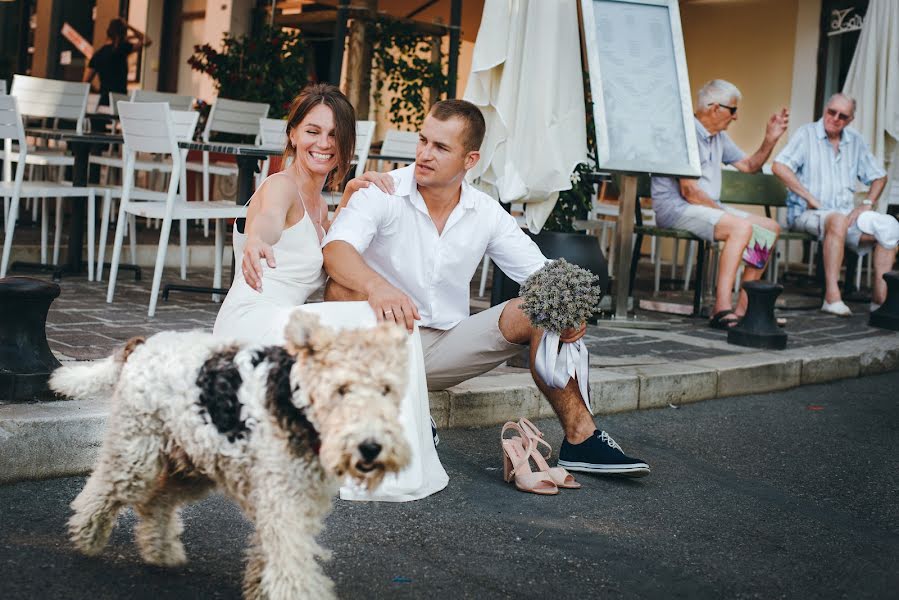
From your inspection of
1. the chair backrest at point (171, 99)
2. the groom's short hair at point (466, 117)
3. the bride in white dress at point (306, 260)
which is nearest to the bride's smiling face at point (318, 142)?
the bride in white dress at point (306, 260)

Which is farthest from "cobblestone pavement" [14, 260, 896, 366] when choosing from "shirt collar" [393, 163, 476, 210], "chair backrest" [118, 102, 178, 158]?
"shirt collar" [393, 163, 476, 210]

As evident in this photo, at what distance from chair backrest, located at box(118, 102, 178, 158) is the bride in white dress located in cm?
256

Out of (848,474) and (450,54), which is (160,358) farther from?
(450,54)

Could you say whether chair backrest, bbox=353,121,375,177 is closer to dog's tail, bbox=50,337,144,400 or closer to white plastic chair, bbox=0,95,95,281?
white plastic chair, bbox=0,95,95,281

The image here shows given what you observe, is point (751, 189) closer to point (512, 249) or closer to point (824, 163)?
point (824, 163)

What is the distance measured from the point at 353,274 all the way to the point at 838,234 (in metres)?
6.48

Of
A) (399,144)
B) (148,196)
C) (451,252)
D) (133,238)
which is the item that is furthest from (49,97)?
(451,252)

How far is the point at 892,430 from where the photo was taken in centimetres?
571

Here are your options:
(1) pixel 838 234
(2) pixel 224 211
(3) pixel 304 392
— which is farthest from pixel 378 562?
(1) pixel 838 234

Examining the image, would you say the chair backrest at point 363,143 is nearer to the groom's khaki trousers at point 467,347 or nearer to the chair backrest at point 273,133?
the chair backrest at point 273,133

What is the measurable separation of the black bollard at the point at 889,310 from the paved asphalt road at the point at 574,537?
3.89 meters

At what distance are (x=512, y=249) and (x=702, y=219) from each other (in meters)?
4.00

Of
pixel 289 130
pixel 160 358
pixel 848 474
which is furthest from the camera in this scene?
pixel 848 474

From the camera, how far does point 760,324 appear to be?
7.25 metres
